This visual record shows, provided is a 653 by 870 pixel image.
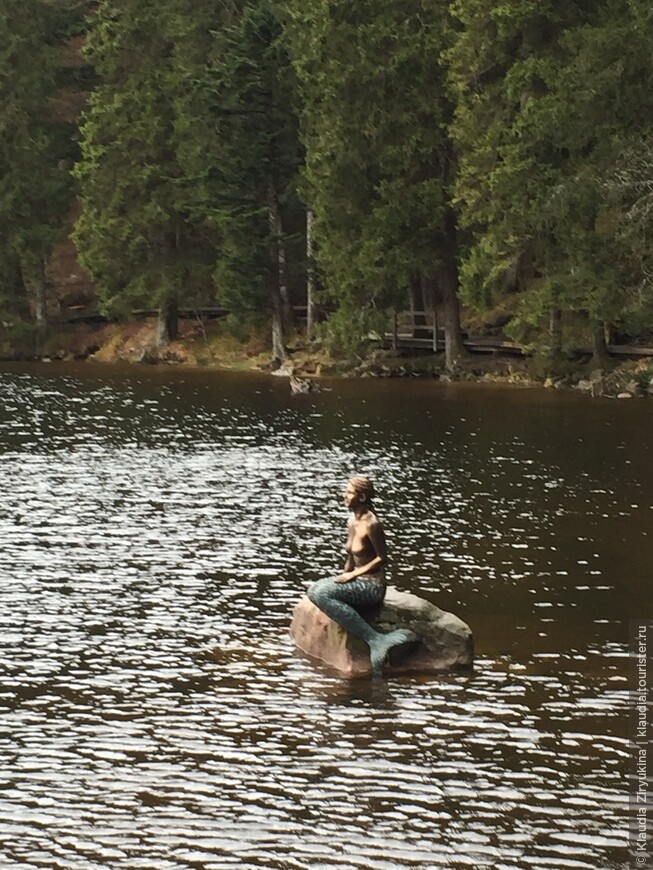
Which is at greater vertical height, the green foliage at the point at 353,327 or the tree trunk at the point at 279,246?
the tree trunk at the point at 279,246

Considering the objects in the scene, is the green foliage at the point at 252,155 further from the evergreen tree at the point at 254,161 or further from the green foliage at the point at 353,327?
the green foliage at the point at 353,327

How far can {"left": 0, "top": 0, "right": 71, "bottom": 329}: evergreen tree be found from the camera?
8369 cm

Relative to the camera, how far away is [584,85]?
53.7 metres

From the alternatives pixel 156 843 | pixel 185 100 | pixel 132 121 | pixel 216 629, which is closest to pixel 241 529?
pixel 216 629

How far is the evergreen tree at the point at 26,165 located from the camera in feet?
275

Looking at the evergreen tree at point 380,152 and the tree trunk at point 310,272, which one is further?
the tree trunk at point 310,272

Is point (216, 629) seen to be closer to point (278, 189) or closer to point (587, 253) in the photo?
point (587, 253)

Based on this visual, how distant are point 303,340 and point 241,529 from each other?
4666cm

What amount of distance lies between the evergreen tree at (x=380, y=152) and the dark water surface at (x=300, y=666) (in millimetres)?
23708

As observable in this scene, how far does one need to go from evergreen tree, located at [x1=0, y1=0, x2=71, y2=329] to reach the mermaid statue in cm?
6856

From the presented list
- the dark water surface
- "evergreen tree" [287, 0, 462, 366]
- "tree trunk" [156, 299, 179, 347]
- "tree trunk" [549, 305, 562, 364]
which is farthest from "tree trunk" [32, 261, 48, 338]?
the dark water surface

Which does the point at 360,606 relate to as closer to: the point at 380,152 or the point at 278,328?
the point at 380,152

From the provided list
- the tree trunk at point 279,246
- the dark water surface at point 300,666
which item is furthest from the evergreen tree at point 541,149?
the dark water surface at point 300,666

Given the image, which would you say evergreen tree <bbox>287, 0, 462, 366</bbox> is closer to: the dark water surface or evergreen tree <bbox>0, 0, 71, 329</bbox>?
the dark water surface
